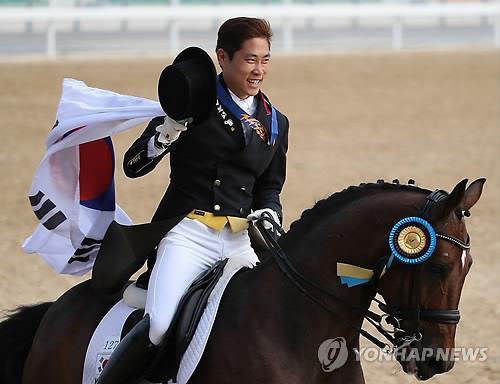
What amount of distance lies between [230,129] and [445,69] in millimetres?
17434

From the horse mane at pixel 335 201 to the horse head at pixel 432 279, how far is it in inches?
9.5

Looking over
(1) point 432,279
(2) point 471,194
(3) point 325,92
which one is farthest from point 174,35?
(1) point 432,279

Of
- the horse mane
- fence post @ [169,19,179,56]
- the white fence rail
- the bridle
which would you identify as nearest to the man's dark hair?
the horse mane

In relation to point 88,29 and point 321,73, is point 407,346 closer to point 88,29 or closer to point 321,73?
point 321,73

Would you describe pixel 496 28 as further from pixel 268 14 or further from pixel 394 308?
pixel 394 308

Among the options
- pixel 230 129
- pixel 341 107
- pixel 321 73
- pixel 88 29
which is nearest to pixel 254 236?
pixel 230 129

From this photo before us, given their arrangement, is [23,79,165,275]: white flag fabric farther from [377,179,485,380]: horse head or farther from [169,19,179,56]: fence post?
[169,19,179,56]: fence post

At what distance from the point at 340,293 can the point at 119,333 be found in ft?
3.43

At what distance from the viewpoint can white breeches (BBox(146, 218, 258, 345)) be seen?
441cm

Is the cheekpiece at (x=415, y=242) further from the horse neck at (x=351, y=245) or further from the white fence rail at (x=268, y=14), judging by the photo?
the white fence rail at (x=268, y=14)

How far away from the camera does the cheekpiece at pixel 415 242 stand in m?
4.01

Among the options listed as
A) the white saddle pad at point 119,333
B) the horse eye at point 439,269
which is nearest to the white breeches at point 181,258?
the white saddle pad at point 119,333

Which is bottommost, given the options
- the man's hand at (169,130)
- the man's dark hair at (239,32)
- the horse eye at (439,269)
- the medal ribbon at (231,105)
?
the horse eye at (439,269)

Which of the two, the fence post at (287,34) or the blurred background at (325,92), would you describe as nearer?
the blurred background at (325,92)
